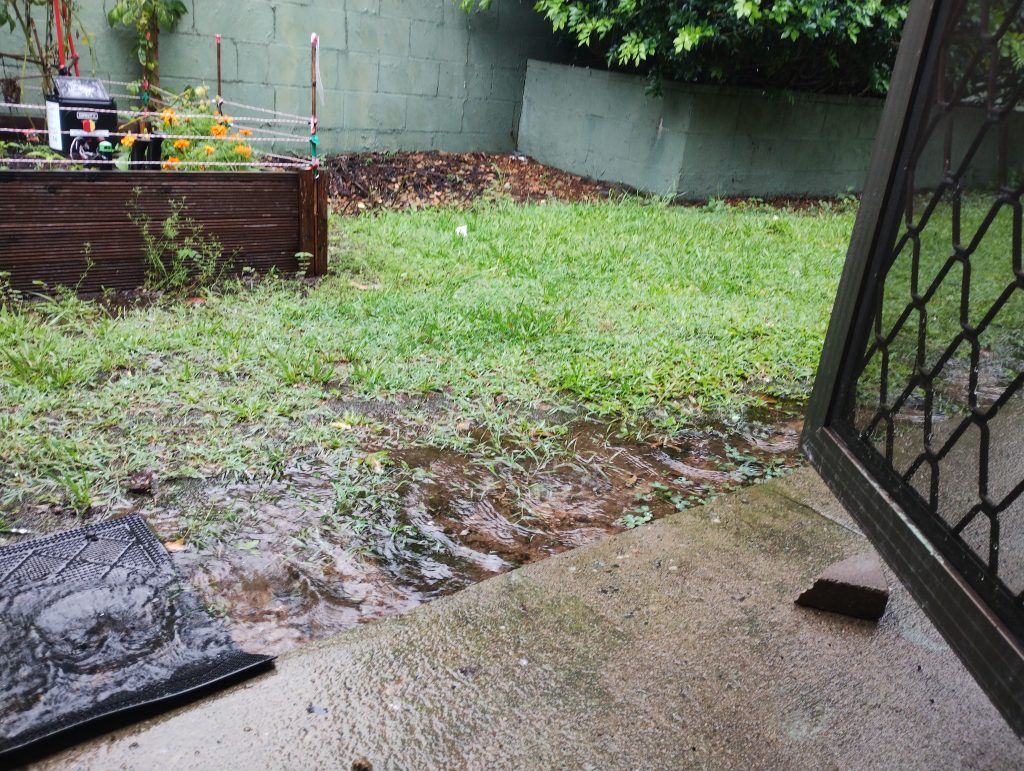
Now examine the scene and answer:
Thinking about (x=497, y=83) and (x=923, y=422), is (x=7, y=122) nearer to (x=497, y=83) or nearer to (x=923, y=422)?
(x=497, y=83)

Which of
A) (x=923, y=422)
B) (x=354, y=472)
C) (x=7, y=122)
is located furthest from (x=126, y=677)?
(x=7, y=122)

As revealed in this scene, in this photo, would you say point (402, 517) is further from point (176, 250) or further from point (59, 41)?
point (59, 41)

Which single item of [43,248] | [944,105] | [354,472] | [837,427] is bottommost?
[354,472]

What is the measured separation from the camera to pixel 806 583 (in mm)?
2223

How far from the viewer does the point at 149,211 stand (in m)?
4.31

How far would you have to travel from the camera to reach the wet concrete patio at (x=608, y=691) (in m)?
1.61

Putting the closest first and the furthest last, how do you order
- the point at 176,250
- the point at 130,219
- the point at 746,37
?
the point at 130,219, the point at 176,250, the point at 746,37

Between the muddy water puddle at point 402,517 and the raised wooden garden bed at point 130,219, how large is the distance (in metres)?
2.09

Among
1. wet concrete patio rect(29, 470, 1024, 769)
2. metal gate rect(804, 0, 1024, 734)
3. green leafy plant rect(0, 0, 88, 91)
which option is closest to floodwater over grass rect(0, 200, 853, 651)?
wet concrete patio rect(29, 470, 1024, 769)

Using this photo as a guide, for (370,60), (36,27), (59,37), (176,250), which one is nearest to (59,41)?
(59,37)

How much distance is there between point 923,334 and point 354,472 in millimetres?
1991

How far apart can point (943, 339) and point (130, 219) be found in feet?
13.5

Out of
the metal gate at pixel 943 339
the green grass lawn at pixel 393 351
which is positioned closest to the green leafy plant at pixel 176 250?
the green grass lawn at pixel 393 351

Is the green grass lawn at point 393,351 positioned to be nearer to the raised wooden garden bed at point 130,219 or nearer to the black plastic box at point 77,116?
the raised wooden garden bed at point 130,219
